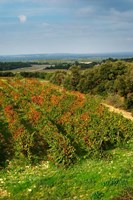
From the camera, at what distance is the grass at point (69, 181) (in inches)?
606

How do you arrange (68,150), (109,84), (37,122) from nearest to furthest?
(68,150) → (37,122) → (109,84)

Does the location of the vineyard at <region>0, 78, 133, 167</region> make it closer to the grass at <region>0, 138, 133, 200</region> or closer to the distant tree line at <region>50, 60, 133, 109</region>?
the grass at <region>0, 138, 133, 200</region>

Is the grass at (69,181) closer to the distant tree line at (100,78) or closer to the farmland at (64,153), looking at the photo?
the farmland at (64,153)

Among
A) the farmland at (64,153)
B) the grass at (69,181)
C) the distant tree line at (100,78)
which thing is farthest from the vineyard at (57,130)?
the distant tree line at (100,78)

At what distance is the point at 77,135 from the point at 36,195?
10.6 m

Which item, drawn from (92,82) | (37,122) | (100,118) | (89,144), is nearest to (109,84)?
(92,82)

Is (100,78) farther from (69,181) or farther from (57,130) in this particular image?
(69,181)

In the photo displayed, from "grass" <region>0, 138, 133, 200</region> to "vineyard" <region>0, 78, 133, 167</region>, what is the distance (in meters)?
1.10

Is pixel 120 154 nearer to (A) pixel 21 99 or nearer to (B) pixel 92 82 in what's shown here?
(A) pixel 21 99

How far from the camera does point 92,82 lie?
63.8 meters

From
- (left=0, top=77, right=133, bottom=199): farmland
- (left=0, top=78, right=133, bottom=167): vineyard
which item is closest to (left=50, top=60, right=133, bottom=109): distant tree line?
(left=0, top=78, right=133, bottom=167): vineyard

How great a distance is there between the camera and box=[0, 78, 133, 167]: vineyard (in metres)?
21.5

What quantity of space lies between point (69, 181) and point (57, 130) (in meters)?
8.24

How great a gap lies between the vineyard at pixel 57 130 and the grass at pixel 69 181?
3.62ft
